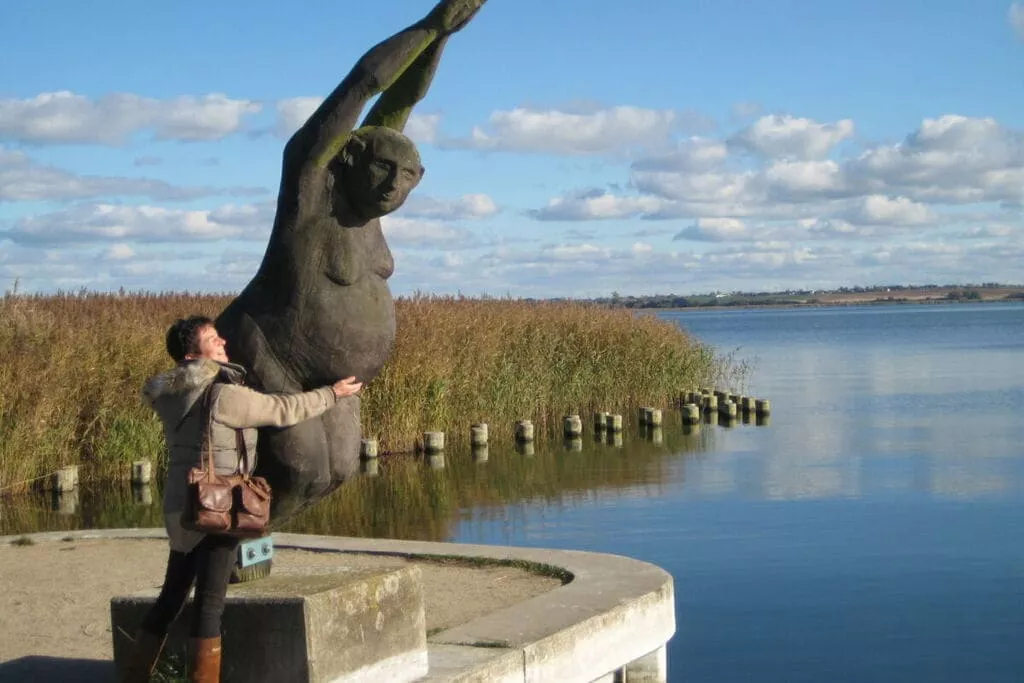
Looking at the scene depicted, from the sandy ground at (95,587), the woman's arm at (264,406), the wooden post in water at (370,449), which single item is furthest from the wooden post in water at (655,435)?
the woman's arm at (264,406)

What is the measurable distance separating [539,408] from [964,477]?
6722 mm

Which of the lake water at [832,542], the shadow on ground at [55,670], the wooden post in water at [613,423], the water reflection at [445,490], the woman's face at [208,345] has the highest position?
the woman's face at [208,345]

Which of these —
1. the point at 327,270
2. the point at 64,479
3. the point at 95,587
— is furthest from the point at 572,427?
the point at 327,270

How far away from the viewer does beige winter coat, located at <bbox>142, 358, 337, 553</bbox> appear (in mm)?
5227

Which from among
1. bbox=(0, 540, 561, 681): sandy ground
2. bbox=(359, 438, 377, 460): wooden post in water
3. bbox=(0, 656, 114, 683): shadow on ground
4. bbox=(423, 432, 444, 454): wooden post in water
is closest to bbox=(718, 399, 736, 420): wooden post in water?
bbox=(423, 432, 444, 454): wooden post in water

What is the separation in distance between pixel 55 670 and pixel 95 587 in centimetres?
211

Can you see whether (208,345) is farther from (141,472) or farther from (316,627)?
(141,472)

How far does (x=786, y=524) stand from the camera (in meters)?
13.2

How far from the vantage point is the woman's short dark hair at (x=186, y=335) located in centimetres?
536

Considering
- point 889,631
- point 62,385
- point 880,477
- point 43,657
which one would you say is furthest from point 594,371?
point 43,657

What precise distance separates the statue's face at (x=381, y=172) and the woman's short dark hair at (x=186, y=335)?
90cm

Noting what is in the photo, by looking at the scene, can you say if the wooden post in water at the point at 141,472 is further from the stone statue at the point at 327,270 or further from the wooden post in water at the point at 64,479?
the stone statue at the point at 327,270

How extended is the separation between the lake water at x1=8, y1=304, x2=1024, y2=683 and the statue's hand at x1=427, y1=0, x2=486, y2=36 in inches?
181

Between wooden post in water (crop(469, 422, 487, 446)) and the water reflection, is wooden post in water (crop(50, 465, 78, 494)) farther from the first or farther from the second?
wooden post in water (crop(469, 422, 487, 446))
